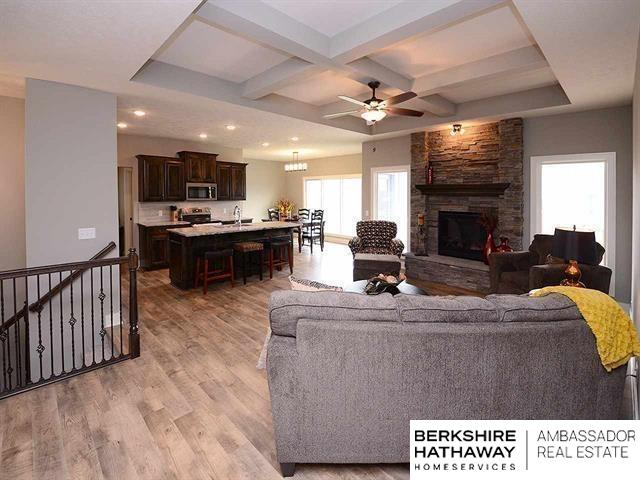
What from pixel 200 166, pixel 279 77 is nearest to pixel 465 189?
pixel 279 77

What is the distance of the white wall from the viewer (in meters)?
7.38

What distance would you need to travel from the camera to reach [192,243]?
5.80 m

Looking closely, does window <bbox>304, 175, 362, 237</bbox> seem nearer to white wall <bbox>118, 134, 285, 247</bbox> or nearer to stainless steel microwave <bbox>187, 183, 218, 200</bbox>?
white wall <bbox>118, 134, 285, 247</bbox>

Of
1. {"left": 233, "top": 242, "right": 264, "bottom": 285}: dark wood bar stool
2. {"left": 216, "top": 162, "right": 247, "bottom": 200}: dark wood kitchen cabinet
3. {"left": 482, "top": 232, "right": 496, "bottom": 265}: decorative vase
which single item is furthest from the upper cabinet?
{"left": 482, "top": 232, "right": 496, "bottom": 265}: decorative vase

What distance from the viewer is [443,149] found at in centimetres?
684

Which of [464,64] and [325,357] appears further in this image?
[464,64]

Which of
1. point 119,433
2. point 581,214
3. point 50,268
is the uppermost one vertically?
point 581,214

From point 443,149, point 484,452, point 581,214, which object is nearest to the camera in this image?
point 484,452

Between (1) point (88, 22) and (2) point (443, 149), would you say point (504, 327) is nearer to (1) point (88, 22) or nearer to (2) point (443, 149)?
(1) point (88, 22)

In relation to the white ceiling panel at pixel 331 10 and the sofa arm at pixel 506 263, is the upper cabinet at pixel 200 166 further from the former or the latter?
the sofa arm at pixel 506 263

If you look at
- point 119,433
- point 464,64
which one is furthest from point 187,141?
point 119,433

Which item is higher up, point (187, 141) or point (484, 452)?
point (187, 141)

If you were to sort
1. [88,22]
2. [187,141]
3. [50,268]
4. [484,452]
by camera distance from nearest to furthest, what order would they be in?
[484,452], [88,22], [50,268], [187,141]

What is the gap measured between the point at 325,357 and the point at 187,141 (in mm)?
7559
